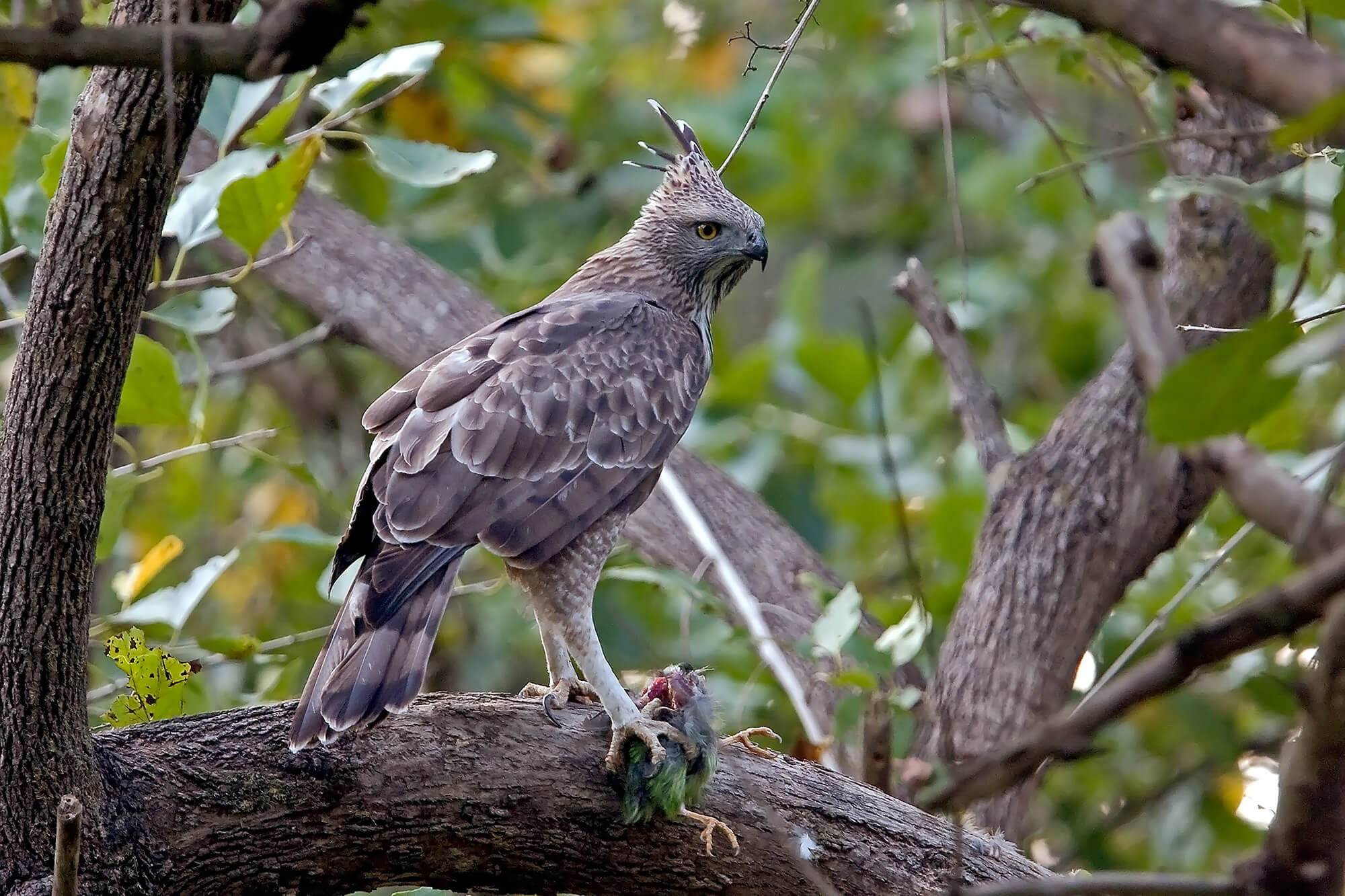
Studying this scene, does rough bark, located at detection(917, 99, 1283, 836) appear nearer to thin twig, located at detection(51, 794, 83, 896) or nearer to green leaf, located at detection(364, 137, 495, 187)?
green leaf, located at detection(364, 137, 495, 187)

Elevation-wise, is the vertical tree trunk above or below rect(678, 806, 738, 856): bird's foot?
above

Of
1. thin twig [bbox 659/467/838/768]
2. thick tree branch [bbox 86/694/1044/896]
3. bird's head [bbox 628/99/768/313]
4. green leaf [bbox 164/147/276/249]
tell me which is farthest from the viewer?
bird's head [bbox 628/99/768/313]

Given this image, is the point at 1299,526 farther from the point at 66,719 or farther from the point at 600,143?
the point at 600,143

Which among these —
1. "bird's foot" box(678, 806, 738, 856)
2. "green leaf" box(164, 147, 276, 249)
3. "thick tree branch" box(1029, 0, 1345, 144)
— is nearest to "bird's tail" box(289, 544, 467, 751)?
"bird's foot" box(678, 806, 738, 856)

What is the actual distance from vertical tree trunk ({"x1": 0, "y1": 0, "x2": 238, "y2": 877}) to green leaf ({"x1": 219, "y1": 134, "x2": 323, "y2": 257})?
0.75 meters

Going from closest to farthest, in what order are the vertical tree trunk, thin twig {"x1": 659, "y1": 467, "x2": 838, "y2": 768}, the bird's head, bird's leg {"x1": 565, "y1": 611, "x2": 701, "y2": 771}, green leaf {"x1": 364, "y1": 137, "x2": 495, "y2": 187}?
the vertical tree trunk
bird's leg {"x1": 565, "y1": 611, "x2": 701, "y2": 771}
green leaf {"x1": 364, "y1": 137, "x2": 495, "y2": 187}
thin twig {"x1": 659, "y1": 467, "x2": 838, "y2": 768}
the bird's head

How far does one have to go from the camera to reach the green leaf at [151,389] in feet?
10.3

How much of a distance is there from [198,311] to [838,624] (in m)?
1.73

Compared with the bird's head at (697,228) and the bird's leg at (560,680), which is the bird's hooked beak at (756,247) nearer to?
the bird's head at (697,228)

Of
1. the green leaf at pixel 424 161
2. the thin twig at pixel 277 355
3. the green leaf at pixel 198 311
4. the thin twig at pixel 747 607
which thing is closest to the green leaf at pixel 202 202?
the green leaf at pixel 198 311

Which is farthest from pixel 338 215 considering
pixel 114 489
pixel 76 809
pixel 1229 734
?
pixel 1229 734

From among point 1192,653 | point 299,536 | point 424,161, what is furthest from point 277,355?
point 1192,653

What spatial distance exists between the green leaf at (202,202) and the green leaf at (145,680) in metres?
0.86

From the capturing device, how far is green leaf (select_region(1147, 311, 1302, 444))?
1297 millimetres
